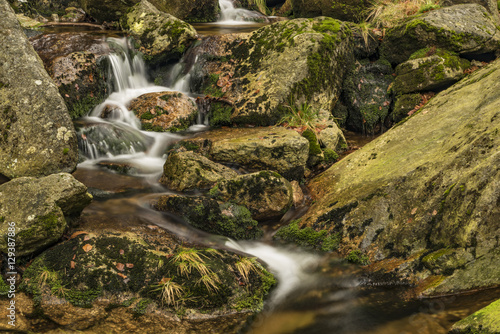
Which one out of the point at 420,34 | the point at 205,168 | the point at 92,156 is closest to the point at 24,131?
the point at 92,156

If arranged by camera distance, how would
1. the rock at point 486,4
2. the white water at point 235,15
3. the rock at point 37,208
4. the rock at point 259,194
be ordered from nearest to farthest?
the rock at point 37,208 → the rock at point 259,194 → the rock at point 486,4 → the white water at point 235,15

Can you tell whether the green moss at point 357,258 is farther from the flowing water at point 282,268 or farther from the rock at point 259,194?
the rock at point 259,194

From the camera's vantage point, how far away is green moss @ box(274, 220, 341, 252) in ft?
19.0

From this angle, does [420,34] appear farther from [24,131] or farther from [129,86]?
[24,131]

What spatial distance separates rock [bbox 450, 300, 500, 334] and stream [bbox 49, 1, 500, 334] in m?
0.36

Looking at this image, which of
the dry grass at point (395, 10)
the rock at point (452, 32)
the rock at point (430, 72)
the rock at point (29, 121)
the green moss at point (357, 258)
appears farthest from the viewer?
the dry grass at point (395, 10)

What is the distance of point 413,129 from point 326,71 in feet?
11.7

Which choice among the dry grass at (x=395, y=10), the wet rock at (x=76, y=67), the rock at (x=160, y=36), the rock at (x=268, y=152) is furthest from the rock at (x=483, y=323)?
the rock at (x=160, y=36)

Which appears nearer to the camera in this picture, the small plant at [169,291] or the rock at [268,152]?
the small plant at [169,291]

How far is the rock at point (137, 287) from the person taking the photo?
4.35 m

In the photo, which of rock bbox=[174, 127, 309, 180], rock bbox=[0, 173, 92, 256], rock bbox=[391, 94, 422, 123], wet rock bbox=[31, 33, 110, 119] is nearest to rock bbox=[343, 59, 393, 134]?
rock bbox=[391, 94, 422, 123]

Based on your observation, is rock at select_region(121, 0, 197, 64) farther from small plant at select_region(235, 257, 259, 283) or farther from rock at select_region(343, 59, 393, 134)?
small plant at select_region(235, 257, 259, 283)

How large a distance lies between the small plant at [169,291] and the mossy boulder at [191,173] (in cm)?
257

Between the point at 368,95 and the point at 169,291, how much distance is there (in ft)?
26.0
